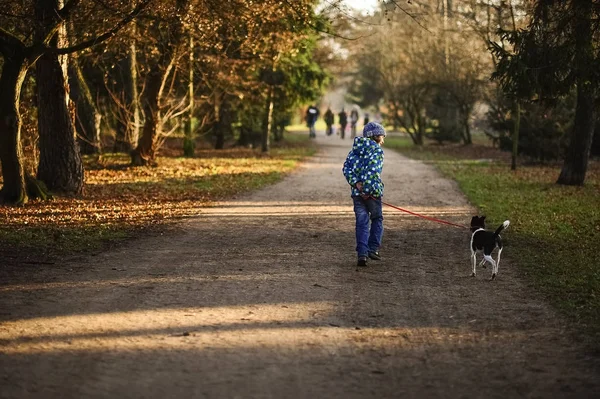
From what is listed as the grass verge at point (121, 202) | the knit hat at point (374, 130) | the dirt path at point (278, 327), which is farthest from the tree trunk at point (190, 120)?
the knit hat at point (374, 130)

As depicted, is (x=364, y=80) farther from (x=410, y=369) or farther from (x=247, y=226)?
(x=410, y=369)

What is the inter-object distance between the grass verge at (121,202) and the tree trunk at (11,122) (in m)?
0.53

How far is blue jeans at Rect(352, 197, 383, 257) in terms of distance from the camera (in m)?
9.61

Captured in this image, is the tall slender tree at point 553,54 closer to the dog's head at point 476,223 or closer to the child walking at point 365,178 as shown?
the child walking at point 365,178

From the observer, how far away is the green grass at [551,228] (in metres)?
8.13

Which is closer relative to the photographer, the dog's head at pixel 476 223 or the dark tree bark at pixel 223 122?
the dog's head at pixel 476 223

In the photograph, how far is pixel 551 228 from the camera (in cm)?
1329

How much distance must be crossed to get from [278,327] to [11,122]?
369 inches

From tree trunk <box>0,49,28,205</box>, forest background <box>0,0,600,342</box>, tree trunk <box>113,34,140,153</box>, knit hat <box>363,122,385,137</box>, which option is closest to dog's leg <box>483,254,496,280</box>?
forest background <box>0,0,600,342</box>

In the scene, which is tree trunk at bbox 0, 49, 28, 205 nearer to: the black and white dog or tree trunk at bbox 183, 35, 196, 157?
→ the black and white dog

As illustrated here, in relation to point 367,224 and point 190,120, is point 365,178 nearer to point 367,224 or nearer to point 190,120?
point 367,224

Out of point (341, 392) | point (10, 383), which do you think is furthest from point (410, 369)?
point (10, 383)

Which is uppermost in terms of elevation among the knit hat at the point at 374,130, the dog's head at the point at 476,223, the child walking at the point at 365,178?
the knit hat at the point at 374,130

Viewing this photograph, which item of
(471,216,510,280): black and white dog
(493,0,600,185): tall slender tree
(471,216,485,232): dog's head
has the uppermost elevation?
(493,0,600,185): tall slender tree
